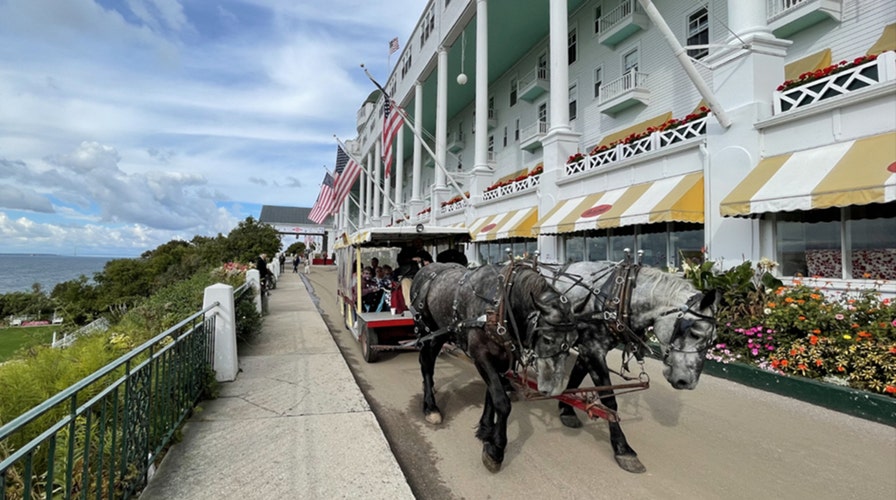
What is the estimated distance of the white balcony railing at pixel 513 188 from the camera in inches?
633

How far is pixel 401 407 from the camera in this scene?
5.82 m

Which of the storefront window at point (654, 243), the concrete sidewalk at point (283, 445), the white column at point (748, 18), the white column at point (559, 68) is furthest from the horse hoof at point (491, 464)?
the white column at point (559, 68)

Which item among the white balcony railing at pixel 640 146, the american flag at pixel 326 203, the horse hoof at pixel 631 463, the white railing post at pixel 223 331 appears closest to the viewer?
the horse hoof at pixel 631 463

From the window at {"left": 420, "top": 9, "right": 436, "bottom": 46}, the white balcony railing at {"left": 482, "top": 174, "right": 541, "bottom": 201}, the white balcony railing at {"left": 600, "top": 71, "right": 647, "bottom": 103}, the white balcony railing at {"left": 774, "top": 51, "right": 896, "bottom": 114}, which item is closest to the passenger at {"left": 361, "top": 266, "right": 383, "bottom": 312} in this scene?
the white balcony railing at {"left": 482, "top": 174, "right": 541, "bottom": 201}

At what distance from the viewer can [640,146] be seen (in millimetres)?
11680

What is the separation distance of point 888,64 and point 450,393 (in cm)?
824

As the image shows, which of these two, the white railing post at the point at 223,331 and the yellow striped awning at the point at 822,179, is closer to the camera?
the yellow striped awning at the point at 822,179

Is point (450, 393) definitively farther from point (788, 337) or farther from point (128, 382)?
point (788, 337)

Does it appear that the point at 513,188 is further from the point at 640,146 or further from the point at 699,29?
the point at 699,29

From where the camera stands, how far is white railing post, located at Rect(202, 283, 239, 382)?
6.56 m

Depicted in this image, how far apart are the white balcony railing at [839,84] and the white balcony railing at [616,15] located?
33.5 feet

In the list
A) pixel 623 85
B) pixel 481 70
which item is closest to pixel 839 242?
pixel 623 85

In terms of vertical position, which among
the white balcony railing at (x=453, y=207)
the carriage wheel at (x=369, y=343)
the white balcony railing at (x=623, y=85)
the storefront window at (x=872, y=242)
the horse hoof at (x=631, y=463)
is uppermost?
the white balcony railing at (x=623, y=85)

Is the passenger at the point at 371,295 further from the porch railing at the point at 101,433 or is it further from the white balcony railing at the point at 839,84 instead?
the white balcony railing at the point at 839,84
